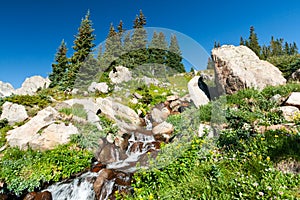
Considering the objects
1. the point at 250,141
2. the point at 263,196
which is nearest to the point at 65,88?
the point at 250,141

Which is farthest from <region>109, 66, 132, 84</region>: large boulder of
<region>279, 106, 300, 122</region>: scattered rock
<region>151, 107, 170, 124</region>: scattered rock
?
<region>279, 106, 300, 122</region>: scattered rock

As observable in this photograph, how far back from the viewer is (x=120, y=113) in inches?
358

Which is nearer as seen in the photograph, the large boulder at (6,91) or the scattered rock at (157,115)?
the scattered rock at (157,115)

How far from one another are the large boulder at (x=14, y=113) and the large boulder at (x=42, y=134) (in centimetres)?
178

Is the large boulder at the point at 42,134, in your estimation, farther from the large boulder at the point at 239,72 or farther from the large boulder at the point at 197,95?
the large boulder at the point at 239,72

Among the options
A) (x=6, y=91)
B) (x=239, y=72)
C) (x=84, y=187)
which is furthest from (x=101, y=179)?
(x=6, y=91)

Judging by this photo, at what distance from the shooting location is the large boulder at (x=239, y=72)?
32.7ft

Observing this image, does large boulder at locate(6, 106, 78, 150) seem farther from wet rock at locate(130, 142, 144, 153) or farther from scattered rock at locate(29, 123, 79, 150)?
wet rock at locate(130, 142, 144, 153)

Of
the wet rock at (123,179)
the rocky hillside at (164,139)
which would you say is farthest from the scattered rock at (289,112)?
the wet rock at (123,179)

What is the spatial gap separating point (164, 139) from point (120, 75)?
4.10 meters

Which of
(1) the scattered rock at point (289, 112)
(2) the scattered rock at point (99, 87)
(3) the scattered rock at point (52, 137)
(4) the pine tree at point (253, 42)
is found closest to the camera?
(1) the scattered rock at point (289, 112)

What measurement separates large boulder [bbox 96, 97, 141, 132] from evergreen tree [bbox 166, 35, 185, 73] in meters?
3.71

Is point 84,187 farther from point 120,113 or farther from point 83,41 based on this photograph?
point 83,41

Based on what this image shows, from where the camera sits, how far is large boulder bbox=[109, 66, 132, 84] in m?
5.82
